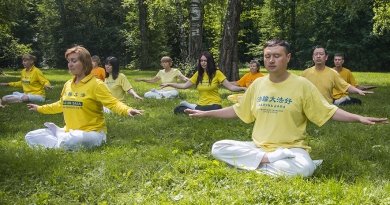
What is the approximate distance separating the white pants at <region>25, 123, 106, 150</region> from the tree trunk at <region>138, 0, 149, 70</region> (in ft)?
134

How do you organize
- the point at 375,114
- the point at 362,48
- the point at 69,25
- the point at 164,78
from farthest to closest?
the point at 69,25, the point at 362,48, the point at 164,78, the point at 375,114

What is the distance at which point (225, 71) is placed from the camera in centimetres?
2091

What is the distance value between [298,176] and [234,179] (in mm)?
804

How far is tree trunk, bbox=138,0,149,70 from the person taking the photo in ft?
160

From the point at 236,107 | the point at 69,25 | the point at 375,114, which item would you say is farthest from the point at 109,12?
the point at 236,107

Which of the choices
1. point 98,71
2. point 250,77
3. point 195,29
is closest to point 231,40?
point 195,29

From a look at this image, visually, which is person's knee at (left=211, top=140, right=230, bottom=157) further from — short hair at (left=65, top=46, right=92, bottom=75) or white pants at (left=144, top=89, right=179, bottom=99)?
white pants at (left=144, top=89, right=179, bottom=99)

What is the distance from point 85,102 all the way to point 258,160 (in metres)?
3.29

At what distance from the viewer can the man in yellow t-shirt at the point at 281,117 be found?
6281 millimetres

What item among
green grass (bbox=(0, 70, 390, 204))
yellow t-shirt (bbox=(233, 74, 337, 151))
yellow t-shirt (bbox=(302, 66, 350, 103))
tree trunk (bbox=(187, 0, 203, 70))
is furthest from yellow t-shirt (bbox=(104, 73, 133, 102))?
tree trunk (bbox=(187, 0, 203, 70))

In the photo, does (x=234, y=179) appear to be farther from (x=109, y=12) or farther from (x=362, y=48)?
(x=109, y=12)

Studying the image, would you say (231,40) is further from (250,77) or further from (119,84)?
(119,84)

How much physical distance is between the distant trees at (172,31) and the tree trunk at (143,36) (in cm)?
10

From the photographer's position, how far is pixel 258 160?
6523 millimetres
